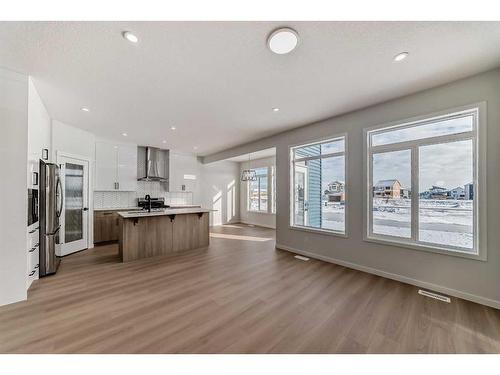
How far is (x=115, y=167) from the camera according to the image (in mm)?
5809

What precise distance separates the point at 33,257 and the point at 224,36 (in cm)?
403

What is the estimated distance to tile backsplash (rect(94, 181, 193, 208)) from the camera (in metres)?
5.77

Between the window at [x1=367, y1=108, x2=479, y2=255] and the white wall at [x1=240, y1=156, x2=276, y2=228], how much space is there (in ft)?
15.4

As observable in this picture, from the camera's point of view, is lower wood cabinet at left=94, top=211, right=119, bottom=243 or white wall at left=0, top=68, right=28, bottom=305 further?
lower wood cabinet at left=94, top=211, right=119, bottom=243

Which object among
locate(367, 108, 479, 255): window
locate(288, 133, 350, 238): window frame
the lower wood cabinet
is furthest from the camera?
the lower wood cabinet

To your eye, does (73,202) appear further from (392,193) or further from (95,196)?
(392,193)

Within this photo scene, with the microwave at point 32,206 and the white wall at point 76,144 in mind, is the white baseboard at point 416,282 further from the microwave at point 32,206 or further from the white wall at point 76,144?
the white wall at point 76,144

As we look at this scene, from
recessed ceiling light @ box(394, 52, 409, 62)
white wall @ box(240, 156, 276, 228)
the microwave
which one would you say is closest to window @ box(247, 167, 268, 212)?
white wall @ box(240, 156, 276, 228)

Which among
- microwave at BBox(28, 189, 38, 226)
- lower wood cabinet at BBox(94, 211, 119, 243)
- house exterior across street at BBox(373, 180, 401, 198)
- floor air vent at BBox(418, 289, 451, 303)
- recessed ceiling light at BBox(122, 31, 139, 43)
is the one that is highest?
recessed ceiling light at BBox(122, 31, 139, 43)

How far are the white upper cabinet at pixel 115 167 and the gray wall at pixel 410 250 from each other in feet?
15.9

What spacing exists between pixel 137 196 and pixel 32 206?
384 cm

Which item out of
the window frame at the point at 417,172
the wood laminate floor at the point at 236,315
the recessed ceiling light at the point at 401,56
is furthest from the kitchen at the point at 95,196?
the recessed ceiling light at the point at 401,56

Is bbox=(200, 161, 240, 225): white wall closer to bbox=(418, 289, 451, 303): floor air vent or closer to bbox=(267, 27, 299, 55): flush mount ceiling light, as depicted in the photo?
bbox=(267, 27, 299, 55): flush mount ceiling light

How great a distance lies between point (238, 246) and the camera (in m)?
5.19
